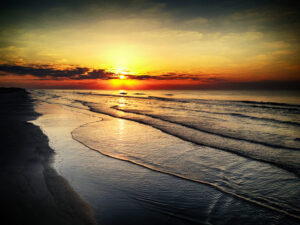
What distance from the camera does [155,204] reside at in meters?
4.43

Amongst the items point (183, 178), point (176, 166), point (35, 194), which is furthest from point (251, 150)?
point (35, 194)

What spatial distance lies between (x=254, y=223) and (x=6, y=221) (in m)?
4.95

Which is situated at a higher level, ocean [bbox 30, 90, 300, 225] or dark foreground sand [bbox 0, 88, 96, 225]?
dark foreground sand [bbox 0, 88, 96, 225]

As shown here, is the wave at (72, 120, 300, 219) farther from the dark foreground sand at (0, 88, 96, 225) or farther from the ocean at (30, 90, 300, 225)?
the dark foreground sand at (0, 88, 96, 225)

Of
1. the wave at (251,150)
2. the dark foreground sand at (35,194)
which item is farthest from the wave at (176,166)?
the dark foreground sand at (35,194)

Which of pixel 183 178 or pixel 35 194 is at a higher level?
pixel 35 194

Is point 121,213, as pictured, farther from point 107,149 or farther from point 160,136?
point 160,136

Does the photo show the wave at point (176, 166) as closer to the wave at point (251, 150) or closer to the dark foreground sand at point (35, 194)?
the wave at point (251, 150)

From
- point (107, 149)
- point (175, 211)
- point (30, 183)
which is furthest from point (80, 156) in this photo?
point (175, 211)

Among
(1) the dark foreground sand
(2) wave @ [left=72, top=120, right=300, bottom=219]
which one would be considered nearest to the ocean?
(2) wave @ [left=72, top=120, right=300, bottom=219]

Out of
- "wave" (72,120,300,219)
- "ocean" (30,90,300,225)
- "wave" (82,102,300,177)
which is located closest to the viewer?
"ocean" (30,90,300,225)

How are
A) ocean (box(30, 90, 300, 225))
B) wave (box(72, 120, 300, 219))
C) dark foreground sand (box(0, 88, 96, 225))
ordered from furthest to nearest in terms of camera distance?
wave (box(72, 120, 300, 219)) < ocean (box(30, 90, 300, 225)) < dark foreground sand (box(0, 88, 96, 225))

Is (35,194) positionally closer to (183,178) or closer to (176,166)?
(183,178)

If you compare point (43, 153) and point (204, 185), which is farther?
point (43, 153)
